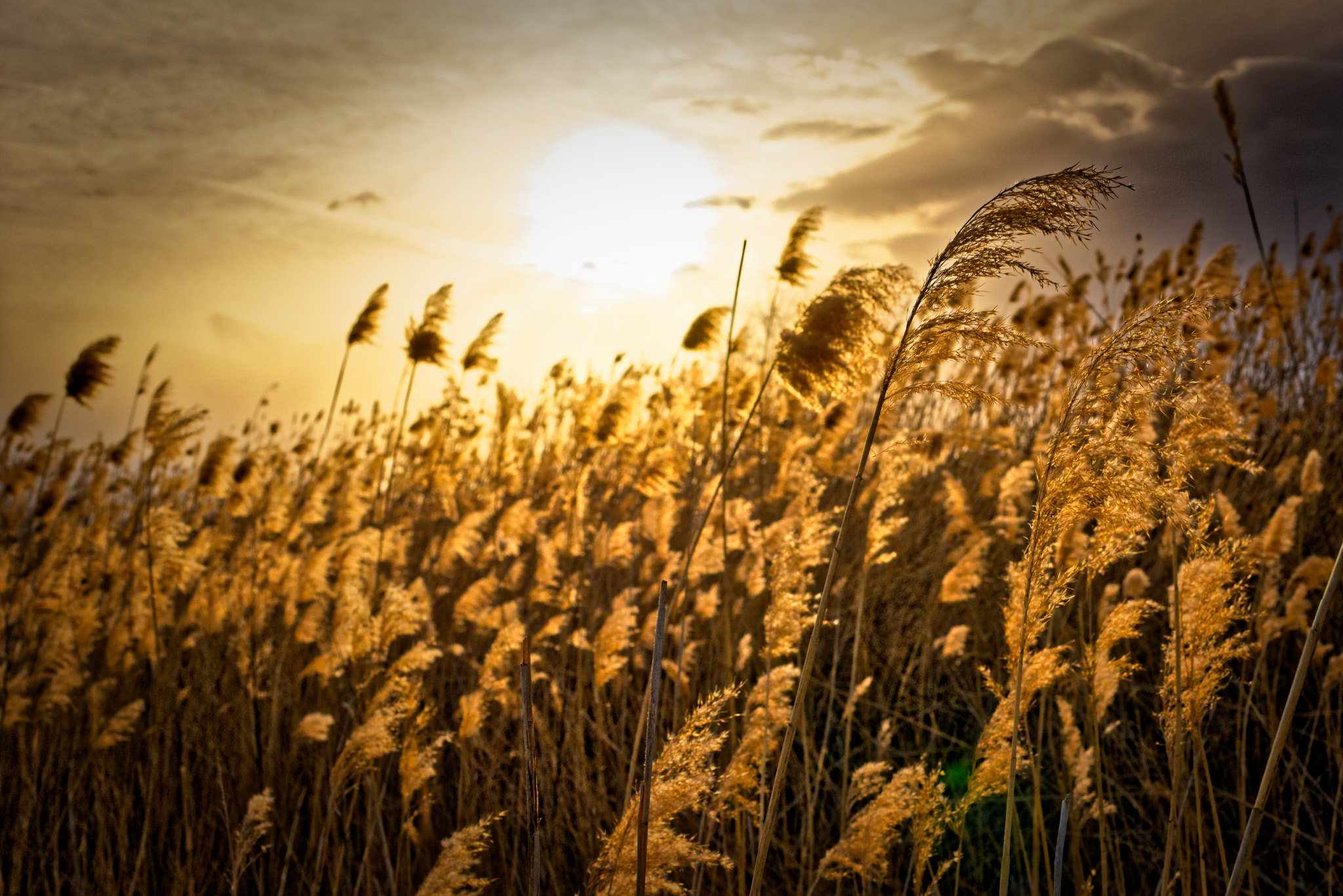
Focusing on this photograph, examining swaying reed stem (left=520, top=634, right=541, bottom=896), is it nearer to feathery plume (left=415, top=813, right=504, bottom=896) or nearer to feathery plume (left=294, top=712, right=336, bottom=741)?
feathery plume (left=415, top=813, right=504, bottom=896)

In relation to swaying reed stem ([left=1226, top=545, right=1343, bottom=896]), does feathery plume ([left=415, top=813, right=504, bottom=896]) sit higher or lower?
lower

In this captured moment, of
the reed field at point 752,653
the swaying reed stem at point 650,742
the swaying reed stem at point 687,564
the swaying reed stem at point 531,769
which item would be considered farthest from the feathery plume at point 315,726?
the swaying reed stem at point 650,742

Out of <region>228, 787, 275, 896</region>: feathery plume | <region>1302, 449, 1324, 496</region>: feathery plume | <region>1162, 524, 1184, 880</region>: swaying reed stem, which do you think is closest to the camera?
<region>1162, 524, 1184, 880</region>: swaying reed stem

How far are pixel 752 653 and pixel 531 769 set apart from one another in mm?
2295

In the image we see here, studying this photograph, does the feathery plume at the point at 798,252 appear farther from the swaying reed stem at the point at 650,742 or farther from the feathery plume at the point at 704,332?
the swaying reed stem at the point at 650,742

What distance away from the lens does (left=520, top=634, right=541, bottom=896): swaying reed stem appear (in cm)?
107

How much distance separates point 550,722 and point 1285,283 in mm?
6534

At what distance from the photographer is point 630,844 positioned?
1.44 metres

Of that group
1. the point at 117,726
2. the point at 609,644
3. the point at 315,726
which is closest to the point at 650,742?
the point at 609,644

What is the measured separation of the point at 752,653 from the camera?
3.31 metres

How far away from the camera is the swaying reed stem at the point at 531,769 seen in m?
1.07

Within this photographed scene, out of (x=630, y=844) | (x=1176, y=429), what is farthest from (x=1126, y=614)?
(x=630, y=844)

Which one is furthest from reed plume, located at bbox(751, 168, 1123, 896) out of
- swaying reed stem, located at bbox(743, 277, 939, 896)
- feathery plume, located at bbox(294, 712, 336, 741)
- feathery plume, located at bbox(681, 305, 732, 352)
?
feathery plume, located at bbox(681, 305, 732, 352)

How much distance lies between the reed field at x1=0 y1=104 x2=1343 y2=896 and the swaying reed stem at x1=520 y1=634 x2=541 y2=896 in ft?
0.04
